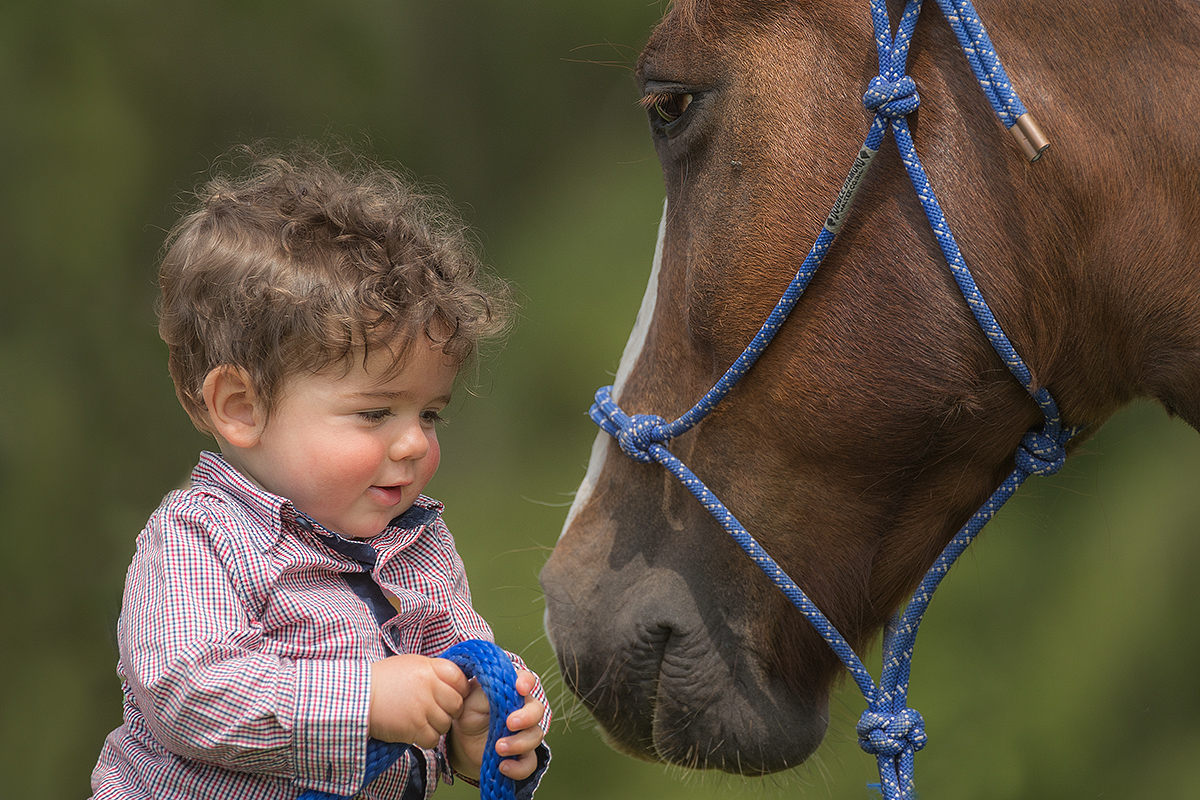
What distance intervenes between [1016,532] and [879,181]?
1.92 m

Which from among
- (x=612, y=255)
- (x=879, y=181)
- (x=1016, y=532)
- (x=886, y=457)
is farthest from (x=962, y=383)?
(x=612, y=255)

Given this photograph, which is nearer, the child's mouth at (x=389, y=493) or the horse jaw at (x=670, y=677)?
the child's mouth at (x=389, y=493)

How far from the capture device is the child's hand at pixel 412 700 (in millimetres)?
875

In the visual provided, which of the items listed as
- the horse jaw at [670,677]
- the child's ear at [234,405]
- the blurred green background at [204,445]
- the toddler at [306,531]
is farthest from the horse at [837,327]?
the blurred green background at [204,445]

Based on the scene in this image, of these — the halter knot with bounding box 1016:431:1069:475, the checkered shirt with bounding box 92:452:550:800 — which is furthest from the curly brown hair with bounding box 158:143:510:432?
the halter knot with bounding box 1016:431:1069:475

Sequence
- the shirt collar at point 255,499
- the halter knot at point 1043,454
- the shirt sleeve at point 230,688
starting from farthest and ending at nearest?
the halter knot at point 1043,454
the shirt collar at point 255,499
the shirt sleeve at point 230,688

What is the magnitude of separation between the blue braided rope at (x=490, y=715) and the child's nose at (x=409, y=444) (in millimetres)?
196

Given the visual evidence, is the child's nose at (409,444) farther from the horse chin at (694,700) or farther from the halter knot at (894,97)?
the halter knot at (894,97)

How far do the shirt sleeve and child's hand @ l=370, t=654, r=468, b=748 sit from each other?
0.6 inches

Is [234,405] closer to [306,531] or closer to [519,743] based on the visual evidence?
[306,531]

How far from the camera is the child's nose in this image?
3.26 ft

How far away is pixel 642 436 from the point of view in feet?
4.00

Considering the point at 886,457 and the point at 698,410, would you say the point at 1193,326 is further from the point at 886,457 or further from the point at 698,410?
the point at 698,410

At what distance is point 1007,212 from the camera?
1000 mm
